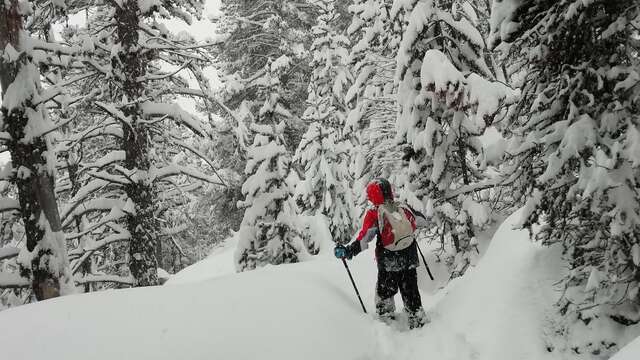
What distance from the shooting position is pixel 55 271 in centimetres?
689

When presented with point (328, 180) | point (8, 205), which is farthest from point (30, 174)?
point (328, 180)

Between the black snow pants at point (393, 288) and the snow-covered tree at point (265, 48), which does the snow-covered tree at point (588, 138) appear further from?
the snow-covered tree at point (265, 48)

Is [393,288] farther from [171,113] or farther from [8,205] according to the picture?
[171,113]

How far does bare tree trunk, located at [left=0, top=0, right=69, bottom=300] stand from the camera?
663 cm

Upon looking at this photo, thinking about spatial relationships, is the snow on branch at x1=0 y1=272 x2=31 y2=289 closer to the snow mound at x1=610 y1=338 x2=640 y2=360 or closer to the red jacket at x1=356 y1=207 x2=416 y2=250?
the red jacket at x1=356 y1=207 x2=416 y2=250

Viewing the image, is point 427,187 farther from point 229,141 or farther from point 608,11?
point 229,141

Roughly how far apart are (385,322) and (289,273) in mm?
1697

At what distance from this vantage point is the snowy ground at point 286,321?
430 cm

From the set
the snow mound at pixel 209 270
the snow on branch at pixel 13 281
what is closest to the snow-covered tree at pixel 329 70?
the snow mound at pixel 209 270

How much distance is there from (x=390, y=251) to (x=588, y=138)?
3.39 meters

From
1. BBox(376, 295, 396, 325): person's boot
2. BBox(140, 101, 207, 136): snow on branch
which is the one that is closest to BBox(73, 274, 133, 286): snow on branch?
BBox(140, 101, 207, 136): snow on branch

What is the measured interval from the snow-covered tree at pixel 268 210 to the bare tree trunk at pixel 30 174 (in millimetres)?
7406

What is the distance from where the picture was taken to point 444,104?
949 cm

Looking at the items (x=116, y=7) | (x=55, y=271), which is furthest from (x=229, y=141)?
(x=55, y=271)
